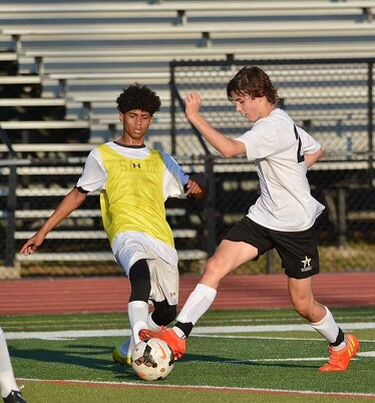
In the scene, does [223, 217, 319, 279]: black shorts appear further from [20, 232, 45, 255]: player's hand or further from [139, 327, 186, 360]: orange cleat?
[20, 232, 45, 255]: player's hand

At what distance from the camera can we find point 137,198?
880 centimetres

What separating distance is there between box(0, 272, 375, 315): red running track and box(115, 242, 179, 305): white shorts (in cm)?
544

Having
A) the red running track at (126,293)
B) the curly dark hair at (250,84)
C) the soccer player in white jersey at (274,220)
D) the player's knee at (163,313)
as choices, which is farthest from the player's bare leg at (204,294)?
the red running track at (126,293)

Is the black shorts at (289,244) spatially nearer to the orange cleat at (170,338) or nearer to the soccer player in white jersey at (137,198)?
the soccer player in white jersey at (137,198)

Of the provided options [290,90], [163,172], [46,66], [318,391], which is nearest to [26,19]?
[46,66]

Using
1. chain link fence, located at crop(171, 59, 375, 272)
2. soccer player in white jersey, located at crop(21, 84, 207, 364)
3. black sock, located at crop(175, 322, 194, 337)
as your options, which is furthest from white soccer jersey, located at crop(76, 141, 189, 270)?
chain link fence, located at crop(171, 59, 375, 272)

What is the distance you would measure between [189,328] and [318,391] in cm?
98

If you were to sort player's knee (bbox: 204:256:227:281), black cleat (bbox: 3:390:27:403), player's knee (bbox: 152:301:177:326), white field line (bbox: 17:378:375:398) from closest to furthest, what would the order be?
black cleat (bbox: 3:390:27:403) → white field line (bbox: 17:378:375:398) → player's knee (bbox: 204:256:227:281) → player's knee (bbox: 152:301:177:326)

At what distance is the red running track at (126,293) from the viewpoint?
14.5 m

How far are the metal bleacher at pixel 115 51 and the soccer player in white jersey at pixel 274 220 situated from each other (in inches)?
417

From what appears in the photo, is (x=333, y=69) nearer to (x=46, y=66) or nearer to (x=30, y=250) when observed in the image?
(x=46, y=66)

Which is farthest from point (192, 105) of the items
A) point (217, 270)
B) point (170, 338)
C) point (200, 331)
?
point (200, 331)

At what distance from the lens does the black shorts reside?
27.6 ft

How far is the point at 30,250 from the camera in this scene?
8.87 m
